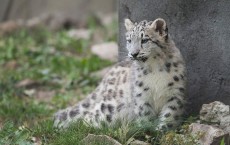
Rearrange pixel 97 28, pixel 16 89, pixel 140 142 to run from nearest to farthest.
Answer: pixel 140 142 → pixel 16 89 → pixel 97 28

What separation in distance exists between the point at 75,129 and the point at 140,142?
33.2 inches

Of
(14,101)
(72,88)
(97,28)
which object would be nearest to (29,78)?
(72,88)

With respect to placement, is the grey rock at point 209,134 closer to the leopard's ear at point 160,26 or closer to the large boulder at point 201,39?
the large boulder at point 201,39

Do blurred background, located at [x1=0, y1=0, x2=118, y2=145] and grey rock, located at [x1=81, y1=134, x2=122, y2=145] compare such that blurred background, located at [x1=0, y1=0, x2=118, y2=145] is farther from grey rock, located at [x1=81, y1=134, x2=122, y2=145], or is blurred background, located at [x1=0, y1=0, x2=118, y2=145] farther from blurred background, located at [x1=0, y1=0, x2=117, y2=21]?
grey rock, located at [x1=81, y1=134, x2=122, y2=145]

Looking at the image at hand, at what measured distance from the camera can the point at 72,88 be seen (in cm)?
1177

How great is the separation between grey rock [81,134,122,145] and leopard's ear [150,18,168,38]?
1358mm

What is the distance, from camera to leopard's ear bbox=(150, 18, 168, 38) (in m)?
7.80

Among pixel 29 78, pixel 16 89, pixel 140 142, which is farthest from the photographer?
pixel 29 78

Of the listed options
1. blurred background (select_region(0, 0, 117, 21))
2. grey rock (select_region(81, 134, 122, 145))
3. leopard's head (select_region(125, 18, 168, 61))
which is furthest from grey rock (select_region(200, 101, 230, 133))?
blurred background (select_region(0, 0, 117, 21))

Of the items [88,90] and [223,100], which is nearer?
[223,100]

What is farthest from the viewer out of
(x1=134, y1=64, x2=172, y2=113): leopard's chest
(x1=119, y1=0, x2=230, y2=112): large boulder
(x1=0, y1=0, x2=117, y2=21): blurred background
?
(x1=0, y1=0, x2=117, y2=21): blurred background

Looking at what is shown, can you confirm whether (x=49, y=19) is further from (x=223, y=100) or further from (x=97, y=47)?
(x=223, y=100)

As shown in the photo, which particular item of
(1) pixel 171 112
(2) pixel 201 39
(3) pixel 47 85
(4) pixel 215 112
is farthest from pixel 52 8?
(4) pixel 215 112

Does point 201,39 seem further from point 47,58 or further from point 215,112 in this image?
point 47,58
